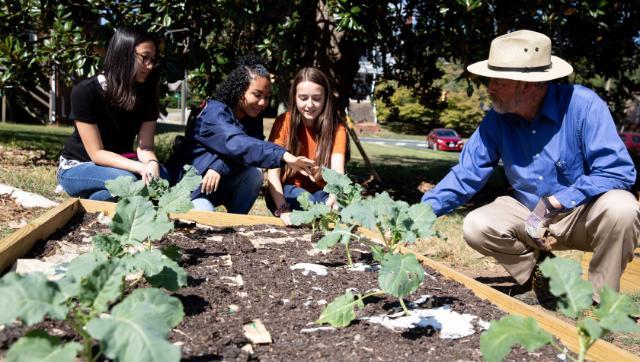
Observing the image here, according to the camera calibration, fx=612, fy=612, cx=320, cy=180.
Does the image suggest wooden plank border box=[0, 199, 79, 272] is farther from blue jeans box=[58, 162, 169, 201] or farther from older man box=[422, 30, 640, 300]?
older man box=[422, 30, 640, 300]

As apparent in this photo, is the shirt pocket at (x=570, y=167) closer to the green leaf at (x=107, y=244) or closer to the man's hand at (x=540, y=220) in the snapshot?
the man's hand at (x=540, y=220)

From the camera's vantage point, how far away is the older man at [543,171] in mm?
2889

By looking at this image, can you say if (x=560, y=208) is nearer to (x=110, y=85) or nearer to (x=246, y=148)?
(x=246, y=148)

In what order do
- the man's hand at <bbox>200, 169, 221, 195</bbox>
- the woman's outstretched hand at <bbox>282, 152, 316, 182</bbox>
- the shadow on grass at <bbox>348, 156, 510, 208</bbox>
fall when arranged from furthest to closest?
1. the shadow on grass at <bbox>348, 156, 510, 208</bbox>
2. the man's hand at <bbox>200, 169, 221, 195</bbox>
3. the woman's outstretched hand at <bbox>282, 152, 316, 182</bbox>

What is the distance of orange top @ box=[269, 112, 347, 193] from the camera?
153 inches

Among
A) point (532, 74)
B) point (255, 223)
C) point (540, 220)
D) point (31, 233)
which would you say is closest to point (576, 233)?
point (540, 220)

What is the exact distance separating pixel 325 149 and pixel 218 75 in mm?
2837

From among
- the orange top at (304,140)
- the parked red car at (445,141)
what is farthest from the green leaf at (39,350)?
the parked red car at (445,141)

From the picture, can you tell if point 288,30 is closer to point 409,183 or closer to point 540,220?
point 409,183

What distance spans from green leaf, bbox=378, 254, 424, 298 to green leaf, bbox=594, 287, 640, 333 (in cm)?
58

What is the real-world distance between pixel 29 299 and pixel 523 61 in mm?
2353

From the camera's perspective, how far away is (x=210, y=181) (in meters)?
3.69

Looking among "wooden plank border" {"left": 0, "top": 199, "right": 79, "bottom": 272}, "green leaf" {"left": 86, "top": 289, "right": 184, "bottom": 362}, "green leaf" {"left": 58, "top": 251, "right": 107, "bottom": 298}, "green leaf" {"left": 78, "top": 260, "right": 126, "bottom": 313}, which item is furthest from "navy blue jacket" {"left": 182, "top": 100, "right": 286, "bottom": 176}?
"green leaf" {"left": 86, "top": 289, "right": 184, "bottom": 362}

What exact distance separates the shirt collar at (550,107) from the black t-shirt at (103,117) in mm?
2293
